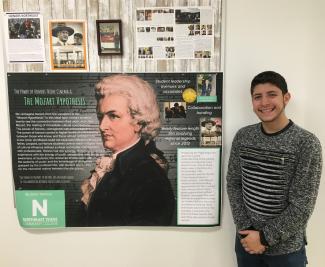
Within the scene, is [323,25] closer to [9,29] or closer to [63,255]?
[9,29]

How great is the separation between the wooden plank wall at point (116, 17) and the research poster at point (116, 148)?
5 centimetres

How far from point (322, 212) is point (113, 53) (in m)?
1.46

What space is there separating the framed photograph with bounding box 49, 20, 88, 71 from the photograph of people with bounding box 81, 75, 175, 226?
0.18 metres

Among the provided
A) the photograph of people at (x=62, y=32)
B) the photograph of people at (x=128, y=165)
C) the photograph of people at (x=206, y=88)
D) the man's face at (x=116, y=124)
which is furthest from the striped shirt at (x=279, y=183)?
the photograph of people at (x=62, y=32)

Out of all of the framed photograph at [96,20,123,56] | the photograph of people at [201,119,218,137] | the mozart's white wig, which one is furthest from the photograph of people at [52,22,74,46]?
the photograph of people at [201,119,218,137]

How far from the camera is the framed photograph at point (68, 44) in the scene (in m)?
1.51

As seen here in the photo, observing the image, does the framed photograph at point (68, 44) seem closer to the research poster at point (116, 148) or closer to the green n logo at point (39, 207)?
the research poster at point (116, 148)

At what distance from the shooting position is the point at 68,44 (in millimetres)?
1519

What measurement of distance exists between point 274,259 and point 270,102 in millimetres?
727

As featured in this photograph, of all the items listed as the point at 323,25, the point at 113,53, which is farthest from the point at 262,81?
the point at 113,53

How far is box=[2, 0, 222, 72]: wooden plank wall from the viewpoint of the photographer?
1.49 meters

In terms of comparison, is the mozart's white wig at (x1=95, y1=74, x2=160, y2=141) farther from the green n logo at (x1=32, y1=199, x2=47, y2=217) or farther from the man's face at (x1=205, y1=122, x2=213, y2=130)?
the green n logo at (x1=32, y1=199, x2=47, y2=217)

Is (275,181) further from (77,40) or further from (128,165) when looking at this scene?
(77,40)

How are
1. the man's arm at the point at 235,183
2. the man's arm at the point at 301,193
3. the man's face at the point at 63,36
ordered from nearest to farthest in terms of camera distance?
the man's arm at the point at 301,193 → the man's arm at the point at 235,183 → the man's face at the point at 63,36
